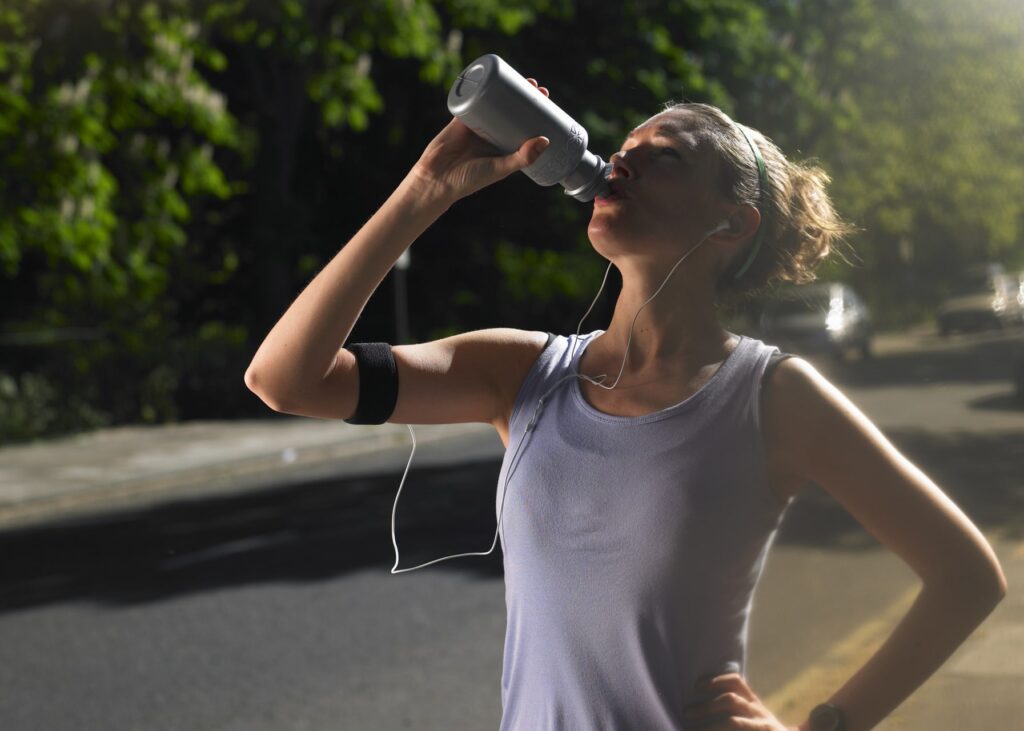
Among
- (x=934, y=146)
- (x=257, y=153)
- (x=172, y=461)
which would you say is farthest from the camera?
(x=257, y=153)

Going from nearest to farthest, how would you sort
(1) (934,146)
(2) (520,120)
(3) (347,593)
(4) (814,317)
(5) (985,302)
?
(2) (520,120) < (4) (814,317) < (5) (985,302) < (1) (934,146) < (3) (347,593)

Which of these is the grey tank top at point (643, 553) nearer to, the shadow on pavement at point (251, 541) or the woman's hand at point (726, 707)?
the woman's hand at point (726, 707)

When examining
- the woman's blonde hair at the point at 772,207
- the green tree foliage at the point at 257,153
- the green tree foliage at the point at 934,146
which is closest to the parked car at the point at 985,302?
the green tree foliage at the point at 934,146

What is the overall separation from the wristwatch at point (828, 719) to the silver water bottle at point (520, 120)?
571mm

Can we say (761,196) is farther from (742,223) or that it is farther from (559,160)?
(559,160)

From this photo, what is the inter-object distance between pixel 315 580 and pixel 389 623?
114 centimetres

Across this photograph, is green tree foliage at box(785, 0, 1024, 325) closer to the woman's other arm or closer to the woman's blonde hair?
the woman's blonde hair

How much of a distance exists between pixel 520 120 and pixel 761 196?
0.98 feet

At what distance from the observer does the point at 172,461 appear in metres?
13.2

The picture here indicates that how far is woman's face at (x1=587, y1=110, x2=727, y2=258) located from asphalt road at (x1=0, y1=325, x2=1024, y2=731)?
46 cm

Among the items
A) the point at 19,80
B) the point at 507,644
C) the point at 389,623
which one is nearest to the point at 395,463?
the point at 19,80

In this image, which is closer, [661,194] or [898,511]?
[898,511]

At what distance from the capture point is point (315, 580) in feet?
24.0

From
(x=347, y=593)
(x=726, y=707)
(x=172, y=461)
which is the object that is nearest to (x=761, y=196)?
(x=726, y=707)
